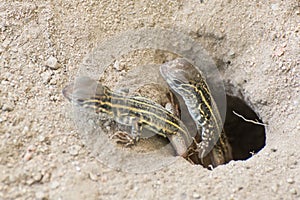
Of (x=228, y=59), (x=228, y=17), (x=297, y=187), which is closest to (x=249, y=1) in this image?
(x=228, y=17)

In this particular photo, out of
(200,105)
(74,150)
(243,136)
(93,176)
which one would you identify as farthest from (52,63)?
(243,136)

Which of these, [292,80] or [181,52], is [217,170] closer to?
[292,80]

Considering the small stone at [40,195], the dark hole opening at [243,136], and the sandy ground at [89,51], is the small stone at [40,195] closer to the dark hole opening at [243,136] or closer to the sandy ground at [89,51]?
the sandy ground at [89,51]

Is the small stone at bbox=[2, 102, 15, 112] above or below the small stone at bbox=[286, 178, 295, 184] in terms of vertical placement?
below

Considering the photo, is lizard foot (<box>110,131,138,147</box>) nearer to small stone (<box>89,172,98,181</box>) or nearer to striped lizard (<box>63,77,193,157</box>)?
striped lizard (<box>63,77,193,157</box>)

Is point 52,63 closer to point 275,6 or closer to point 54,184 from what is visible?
point 54,184

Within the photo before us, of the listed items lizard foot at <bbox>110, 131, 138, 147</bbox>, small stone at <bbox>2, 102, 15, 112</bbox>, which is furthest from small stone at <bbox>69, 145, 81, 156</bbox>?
small stone at <bbox>2, 102, 15, 112</bbox>
